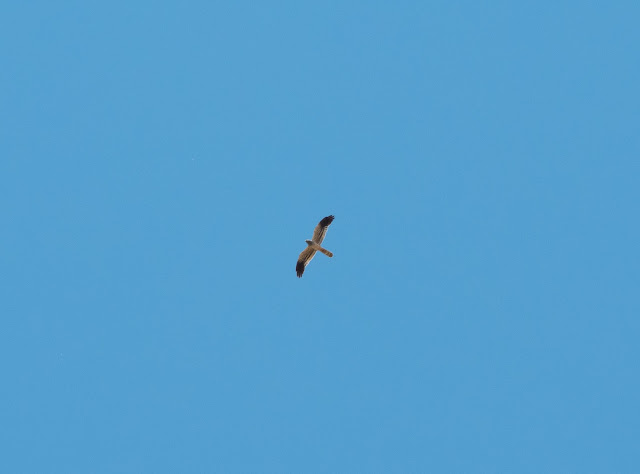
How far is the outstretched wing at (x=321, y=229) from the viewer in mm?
70062

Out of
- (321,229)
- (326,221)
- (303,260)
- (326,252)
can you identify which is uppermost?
(326,221)

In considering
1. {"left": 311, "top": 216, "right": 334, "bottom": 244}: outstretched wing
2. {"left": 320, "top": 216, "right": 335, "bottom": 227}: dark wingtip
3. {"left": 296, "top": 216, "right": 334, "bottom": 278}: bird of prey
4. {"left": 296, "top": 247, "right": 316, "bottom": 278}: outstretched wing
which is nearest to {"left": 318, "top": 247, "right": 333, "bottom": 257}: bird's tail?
{"left": 296, "top": 216, "right": 334, "bottom": 278}: bird of prey

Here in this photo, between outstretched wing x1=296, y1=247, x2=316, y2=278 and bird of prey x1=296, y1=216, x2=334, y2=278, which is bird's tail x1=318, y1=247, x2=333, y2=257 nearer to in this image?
bird of prey x1=296, y1=216, x2=334, y2=278

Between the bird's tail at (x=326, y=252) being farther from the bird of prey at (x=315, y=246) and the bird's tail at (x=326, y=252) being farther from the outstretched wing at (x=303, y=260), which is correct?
the outstretched wing at (x=303, y=260)

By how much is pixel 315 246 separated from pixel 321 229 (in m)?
0.78

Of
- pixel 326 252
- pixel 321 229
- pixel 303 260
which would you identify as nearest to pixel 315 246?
pixel 326 252

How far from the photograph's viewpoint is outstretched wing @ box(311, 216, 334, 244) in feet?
230

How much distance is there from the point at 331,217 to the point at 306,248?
1.81 m

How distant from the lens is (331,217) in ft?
230

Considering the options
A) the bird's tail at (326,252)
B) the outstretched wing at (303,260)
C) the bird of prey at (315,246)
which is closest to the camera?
the bird of prey at (315,246)

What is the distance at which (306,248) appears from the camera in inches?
2783

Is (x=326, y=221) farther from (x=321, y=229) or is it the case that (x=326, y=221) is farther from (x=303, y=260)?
(x=303, y=260)

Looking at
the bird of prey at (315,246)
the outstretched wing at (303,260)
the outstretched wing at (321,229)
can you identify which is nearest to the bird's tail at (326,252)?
the bird of prey at (315,246)

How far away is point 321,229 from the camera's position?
230ft
